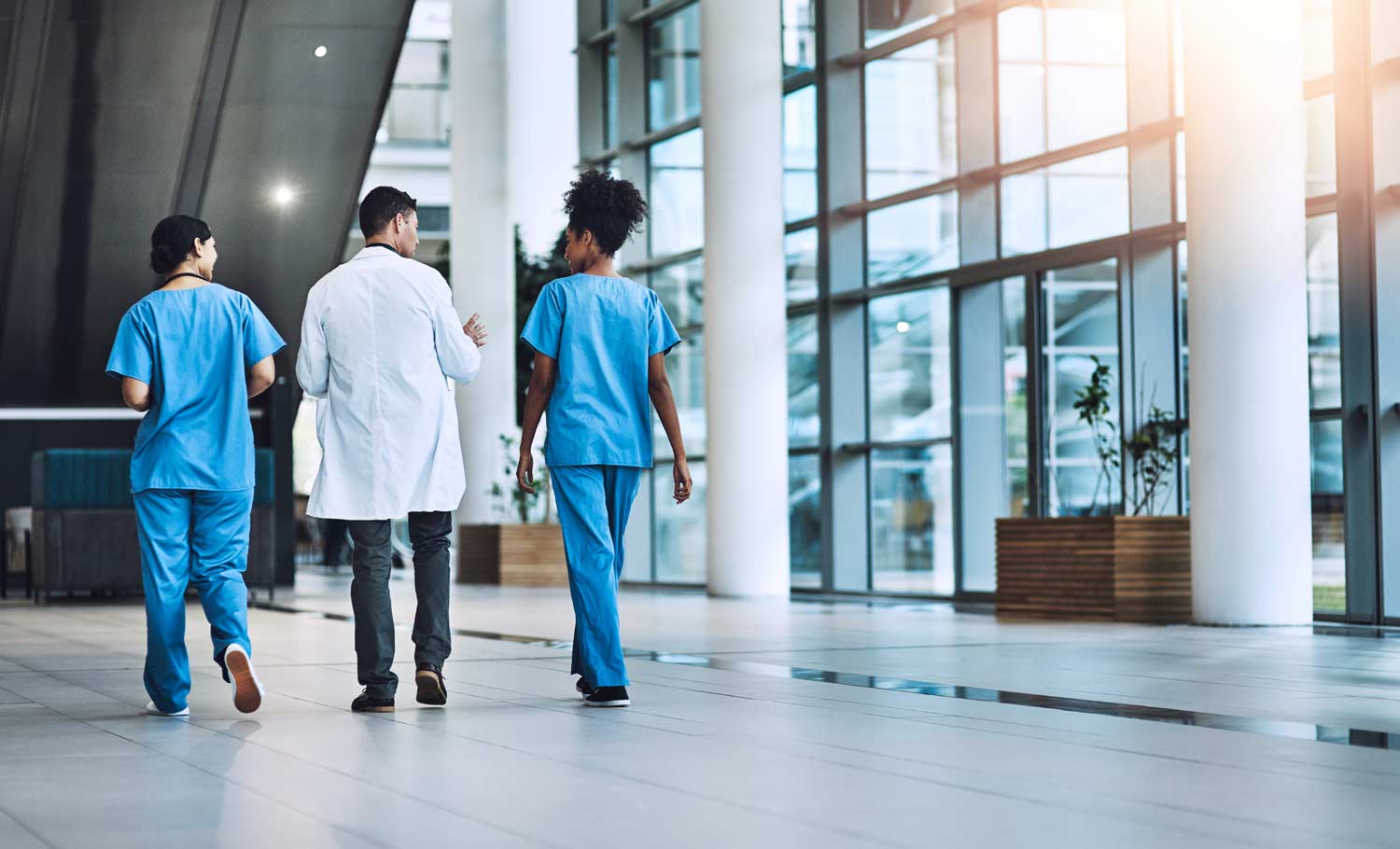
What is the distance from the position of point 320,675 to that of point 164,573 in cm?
145

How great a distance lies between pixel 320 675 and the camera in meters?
6.34

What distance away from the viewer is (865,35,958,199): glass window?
44.4ft

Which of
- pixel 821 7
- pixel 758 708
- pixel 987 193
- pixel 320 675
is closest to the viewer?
pixel 758 708

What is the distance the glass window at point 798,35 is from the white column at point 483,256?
5006 millimetres

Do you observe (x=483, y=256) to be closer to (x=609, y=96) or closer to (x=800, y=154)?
(x=609, y=96)

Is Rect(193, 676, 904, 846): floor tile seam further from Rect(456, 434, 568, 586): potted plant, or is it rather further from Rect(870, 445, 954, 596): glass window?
Rect(456, 434, 568, 586): potted plant

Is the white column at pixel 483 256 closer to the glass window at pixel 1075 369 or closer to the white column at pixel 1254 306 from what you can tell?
the glass window at pixel 1075 369

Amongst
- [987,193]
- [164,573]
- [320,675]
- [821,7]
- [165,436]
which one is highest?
[821,7]

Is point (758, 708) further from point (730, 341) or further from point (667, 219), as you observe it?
point (667, 219)

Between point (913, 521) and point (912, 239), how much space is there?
2280 millimetres

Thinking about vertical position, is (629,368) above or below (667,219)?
below

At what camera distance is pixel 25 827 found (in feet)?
9.88

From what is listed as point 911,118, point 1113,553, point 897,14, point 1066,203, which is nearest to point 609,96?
point 897,14

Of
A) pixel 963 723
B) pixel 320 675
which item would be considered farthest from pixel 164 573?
pixel 963 723
